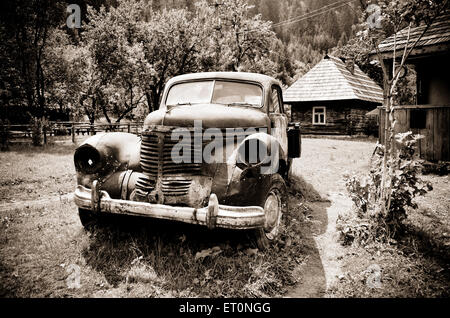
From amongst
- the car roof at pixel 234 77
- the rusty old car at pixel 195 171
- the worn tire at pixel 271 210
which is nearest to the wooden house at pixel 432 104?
the car roof at pixel 234 77

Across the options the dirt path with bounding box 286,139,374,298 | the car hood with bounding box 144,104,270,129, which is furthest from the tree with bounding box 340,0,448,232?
the car hood with bounding box 144,104,270,129

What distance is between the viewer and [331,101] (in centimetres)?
2036

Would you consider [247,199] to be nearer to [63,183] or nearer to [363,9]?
[363,9]

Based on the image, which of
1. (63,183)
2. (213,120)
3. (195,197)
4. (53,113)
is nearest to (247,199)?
(195,197)

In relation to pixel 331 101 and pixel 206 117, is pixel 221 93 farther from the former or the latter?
pixel 331 101

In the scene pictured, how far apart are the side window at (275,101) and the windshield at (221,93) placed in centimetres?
25

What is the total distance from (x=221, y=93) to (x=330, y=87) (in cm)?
1855

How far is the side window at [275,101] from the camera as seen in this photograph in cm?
448

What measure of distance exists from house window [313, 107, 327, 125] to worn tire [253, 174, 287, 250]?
18.5m

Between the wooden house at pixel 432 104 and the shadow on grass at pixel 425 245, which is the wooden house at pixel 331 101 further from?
the shadow on grass at pixel 425 245

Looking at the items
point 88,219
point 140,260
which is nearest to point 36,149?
point 88,219

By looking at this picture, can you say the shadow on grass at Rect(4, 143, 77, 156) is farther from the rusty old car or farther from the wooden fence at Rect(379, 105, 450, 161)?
the wooden fence at Rect(379, 105, 450, 161)
